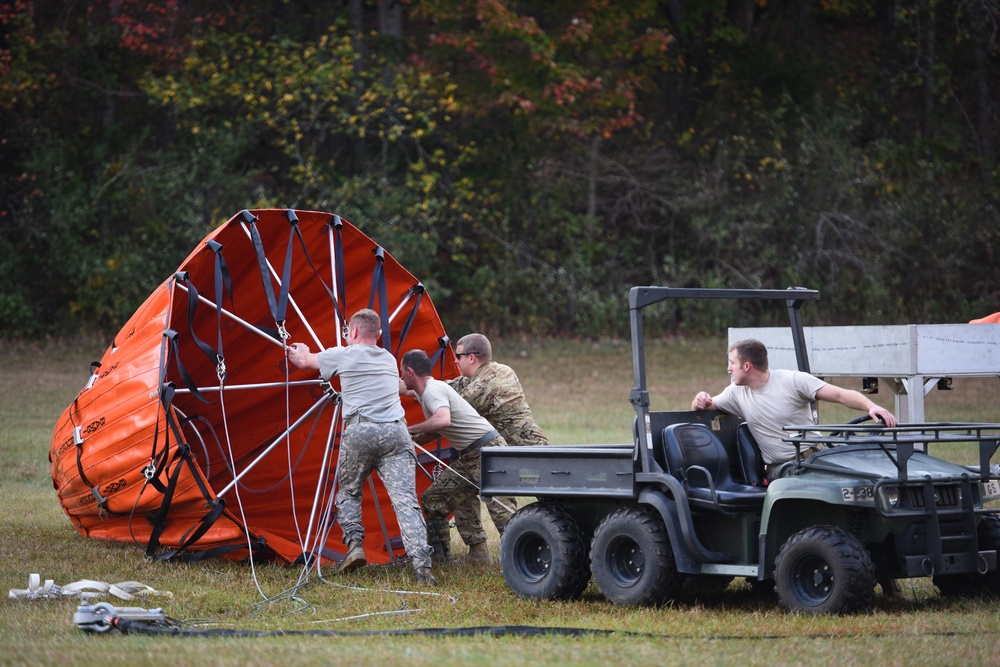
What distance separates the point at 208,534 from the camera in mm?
9375

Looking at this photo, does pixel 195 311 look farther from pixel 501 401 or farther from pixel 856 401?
pixel 856 401

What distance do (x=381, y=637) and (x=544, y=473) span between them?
1.95 metres

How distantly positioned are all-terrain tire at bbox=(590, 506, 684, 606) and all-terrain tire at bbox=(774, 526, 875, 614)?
0.68m

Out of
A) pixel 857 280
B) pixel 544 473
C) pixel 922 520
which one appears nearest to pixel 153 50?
pixel 857 280

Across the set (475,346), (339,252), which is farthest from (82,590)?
(339,252)

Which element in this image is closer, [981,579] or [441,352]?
[981,579]

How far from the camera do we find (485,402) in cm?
985

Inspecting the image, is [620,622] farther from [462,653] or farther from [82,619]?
[82,619]

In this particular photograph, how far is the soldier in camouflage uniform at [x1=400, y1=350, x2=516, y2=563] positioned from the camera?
362 inches

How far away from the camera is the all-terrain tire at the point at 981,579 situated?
24.8 ft

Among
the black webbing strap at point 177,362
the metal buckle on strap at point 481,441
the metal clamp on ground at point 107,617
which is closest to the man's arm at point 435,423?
the metal buckle on strap at point 481,441

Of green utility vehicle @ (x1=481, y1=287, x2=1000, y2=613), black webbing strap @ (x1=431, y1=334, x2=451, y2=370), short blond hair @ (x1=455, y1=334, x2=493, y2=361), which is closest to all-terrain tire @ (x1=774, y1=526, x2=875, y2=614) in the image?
green utility vehicle @ (x1=481, y1=287, x2=1000, y2=613)

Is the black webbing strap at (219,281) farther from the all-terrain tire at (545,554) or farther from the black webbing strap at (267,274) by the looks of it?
the all-terrain tire at (545,554)

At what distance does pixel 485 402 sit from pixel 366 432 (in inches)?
53.9
